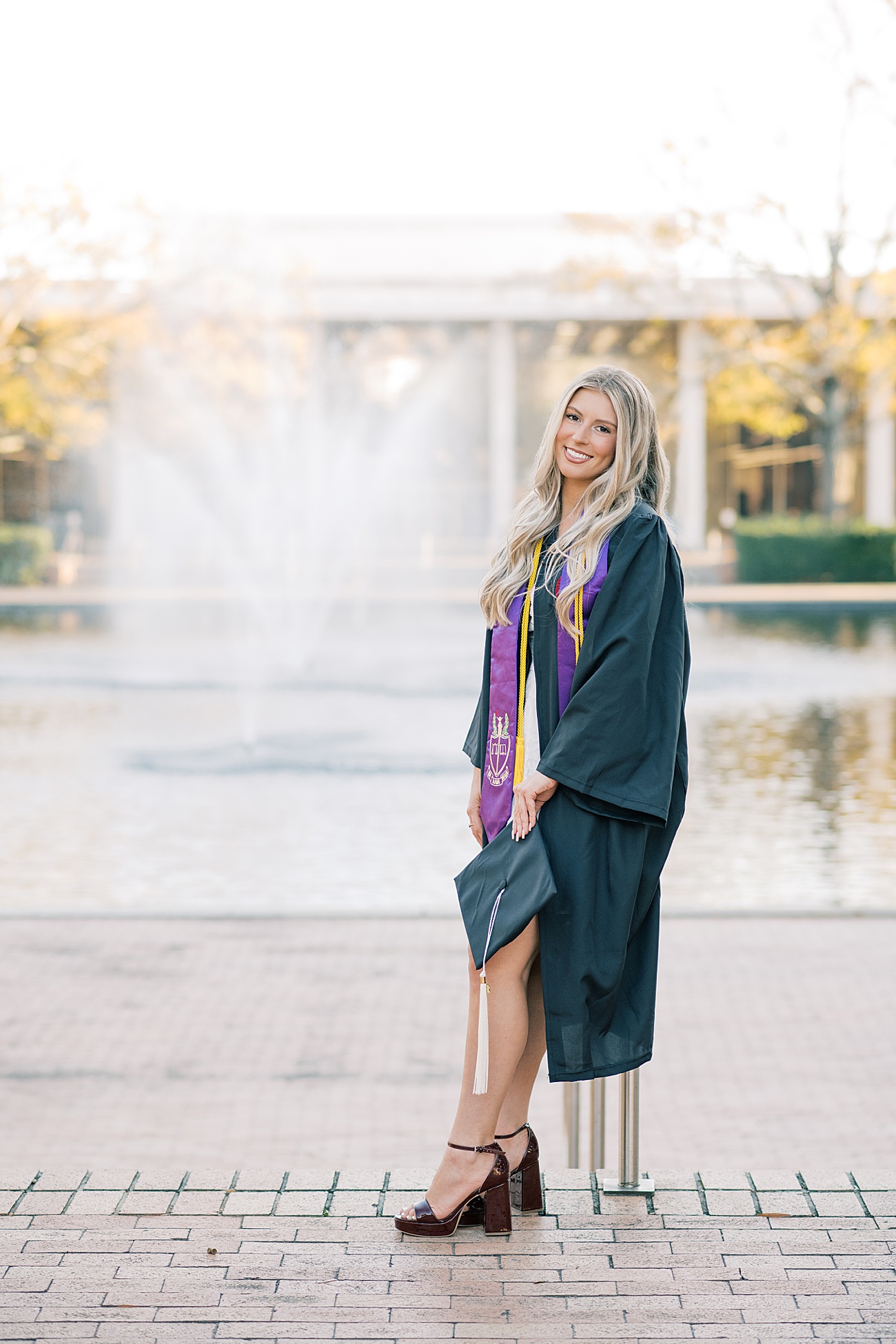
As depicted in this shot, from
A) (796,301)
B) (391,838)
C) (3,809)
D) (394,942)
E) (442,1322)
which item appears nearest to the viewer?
(442,1322)

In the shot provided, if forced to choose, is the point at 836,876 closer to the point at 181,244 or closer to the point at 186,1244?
the point at 186,1244

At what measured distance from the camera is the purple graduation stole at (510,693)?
3287mm

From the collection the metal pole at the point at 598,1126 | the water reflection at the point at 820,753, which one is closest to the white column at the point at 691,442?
the water reflection at the point at 820,753

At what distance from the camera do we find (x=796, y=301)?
41719 millimetres

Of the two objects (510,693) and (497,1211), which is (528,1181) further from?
(510,693)

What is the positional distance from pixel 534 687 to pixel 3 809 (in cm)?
710

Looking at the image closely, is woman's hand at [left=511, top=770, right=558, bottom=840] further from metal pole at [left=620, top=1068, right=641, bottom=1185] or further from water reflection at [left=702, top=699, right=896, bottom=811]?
water reflection at [left=702, top=699, right=896, bottom=811]

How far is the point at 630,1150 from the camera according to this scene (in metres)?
3.55

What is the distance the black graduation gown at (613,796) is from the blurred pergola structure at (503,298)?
36244 mm

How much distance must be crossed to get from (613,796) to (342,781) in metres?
7.74

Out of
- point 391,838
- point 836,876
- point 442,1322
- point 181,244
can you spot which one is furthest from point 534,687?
point 181,244

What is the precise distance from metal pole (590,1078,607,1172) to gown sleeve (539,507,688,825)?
88cm

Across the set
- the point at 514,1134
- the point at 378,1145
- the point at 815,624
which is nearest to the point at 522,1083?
the point at 514,1134

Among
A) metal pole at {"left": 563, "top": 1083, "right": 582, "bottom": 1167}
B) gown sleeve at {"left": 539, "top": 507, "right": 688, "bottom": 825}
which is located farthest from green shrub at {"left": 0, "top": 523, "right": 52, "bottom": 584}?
gown sleeve at {"left": 539, "top": 507, "right": 688, "bottom": 825}
